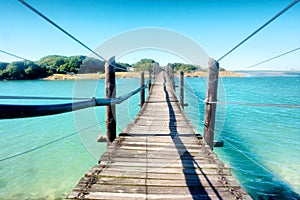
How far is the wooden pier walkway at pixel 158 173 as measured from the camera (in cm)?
180

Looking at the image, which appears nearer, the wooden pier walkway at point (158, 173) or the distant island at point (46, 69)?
the wooden pier walkway at point (158, 173)

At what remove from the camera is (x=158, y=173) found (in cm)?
216

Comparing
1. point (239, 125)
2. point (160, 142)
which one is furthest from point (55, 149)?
point (239, 125)

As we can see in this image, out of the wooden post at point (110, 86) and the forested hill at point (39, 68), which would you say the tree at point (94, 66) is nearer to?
the forested hill at point (39, 68)

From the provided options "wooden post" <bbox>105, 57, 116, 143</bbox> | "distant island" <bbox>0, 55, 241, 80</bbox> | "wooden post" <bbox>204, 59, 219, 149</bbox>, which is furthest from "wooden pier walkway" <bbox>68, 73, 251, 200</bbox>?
"distant island" <bbox>0, 55, 241, 80</bbox>

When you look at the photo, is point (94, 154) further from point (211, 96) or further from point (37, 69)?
point (211, 96)

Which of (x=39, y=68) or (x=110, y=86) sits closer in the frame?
(x=110, y=86)

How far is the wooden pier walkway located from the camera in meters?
1.80

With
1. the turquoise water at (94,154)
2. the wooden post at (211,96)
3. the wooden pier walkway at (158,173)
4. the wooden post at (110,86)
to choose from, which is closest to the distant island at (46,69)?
the wooden post at (110,86)

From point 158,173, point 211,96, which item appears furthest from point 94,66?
point 158,173

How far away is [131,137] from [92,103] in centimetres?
163

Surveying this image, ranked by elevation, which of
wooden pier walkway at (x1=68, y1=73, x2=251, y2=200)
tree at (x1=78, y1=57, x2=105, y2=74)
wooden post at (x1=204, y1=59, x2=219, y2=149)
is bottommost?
wooden pier walkway at (x1=68, y1=73, x2=251, y2=200)

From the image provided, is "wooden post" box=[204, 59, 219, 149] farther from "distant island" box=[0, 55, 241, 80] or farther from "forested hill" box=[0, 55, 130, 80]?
"forested hill" box=[0, 55, 130, 80]

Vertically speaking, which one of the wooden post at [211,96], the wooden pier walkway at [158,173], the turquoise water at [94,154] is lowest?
the turquoise water at [94,154]
